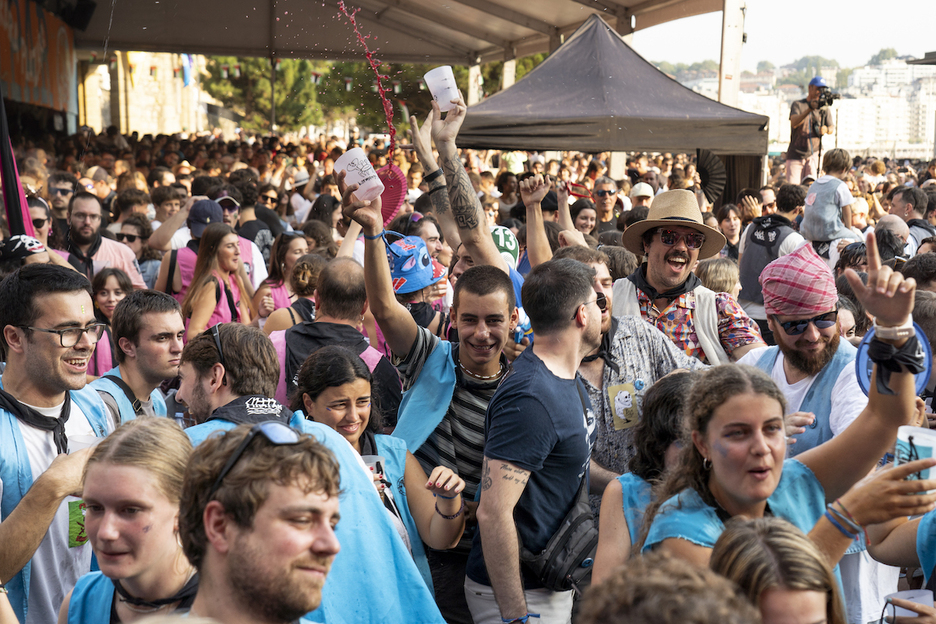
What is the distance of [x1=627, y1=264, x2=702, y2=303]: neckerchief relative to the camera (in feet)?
13.3

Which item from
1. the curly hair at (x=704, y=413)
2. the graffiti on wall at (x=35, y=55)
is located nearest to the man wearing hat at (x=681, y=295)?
the curly hair at (x=704, y=413)

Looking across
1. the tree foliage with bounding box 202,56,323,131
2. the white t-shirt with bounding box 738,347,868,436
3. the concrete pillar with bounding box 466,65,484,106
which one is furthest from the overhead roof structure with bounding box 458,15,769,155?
the tree foliage with bounding box 202,56,323,131

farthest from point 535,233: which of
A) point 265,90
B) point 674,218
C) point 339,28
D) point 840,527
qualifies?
point 265,90

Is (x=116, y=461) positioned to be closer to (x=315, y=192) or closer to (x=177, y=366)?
(x=177, y=366)

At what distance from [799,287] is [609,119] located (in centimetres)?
587

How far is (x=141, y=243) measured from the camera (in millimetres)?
7535

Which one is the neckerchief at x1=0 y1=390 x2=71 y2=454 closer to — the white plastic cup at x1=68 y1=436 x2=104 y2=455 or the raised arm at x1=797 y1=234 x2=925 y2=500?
the white plastic cup at x1=68 y1=436 x2=104 y2=455

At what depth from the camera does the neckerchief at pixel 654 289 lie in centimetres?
407

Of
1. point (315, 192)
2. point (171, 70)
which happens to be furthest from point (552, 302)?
point (171, 70)

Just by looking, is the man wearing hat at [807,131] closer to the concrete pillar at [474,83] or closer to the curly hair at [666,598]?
the concrete pillar at [474,83]

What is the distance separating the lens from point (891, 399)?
2.24 m

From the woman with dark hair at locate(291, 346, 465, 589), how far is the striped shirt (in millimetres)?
124

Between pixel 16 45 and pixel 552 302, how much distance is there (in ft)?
64.1

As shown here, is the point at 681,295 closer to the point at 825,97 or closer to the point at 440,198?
the point at 440,198
